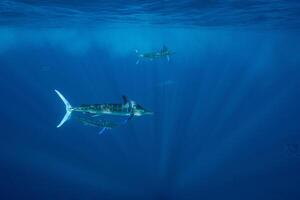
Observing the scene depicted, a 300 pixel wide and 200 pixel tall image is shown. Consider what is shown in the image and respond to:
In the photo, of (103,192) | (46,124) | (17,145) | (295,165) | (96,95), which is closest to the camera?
(103,192)

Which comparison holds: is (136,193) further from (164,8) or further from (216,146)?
(164,8)

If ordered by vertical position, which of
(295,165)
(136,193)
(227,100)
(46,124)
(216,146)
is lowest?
(136,193)

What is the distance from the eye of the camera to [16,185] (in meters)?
18.5

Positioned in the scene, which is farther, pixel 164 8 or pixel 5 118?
pixel 5 118

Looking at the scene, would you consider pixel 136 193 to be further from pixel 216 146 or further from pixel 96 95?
pixel 96 95

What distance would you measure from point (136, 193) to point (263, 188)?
7.27 metres

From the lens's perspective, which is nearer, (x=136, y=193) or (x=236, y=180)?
(x=136, y=193)

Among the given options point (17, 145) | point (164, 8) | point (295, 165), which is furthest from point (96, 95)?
point (295, 165)

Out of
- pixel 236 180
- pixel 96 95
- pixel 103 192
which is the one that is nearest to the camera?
pixel 103 192

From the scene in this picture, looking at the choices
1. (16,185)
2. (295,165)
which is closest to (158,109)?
(295,165)

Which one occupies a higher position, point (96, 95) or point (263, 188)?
point (96, 95)

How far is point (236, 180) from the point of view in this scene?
63.2 ft

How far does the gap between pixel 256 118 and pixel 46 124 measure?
19137 millimetres

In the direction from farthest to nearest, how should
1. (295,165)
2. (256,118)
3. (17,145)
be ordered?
(256,118)
(17,145)
(295,165)
